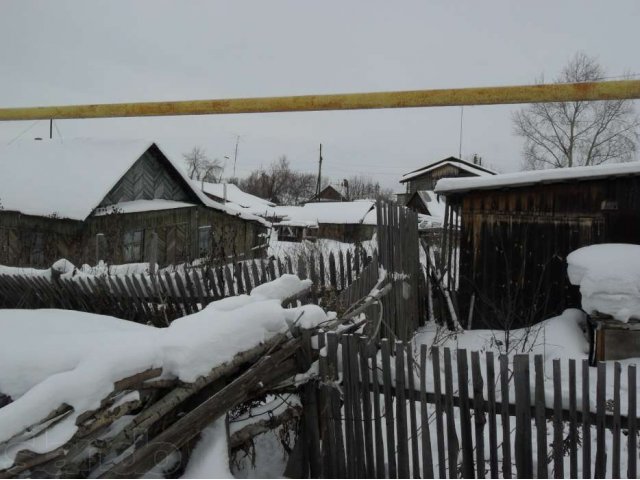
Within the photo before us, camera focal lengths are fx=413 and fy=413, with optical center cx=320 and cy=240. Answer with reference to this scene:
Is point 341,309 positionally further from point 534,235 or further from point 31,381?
point 534,235

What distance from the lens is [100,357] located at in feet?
6.08

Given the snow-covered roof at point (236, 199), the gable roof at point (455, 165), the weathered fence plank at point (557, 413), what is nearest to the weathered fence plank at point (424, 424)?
the weathered fence plank at point (557, 413)

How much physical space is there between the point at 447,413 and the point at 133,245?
16191mm

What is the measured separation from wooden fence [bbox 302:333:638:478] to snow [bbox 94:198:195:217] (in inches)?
579

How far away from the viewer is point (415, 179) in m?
36.8

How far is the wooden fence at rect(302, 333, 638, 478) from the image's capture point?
272cm

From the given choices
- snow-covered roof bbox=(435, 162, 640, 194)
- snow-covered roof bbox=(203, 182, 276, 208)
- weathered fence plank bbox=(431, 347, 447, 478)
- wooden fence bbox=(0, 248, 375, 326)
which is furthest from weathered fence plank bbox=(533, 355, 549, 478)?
snow-covered roof bbox=(203, 182, 276, 208)

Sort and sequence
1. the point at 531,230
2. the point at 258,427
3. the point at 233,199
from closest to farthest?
1. the point at 258,427
2. the point at 531,230
3. the point at 233,199

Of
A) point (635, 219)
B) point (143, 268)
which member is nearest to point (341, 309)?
point (635, 219)

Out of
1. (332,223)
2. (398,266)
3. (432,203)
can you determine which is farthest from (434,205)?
(398,266)

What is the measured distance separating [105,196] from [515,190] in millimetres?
13827

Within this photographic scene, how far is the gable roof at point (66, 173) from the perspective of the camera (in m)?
15.0

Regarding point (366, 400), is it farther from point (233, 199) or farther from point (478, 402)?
point (233, 199)

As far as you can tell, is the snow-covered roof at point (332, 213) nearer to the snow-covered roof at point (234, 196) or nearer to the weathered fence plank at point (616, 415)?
the snow-covered roof at point (234, 196)
